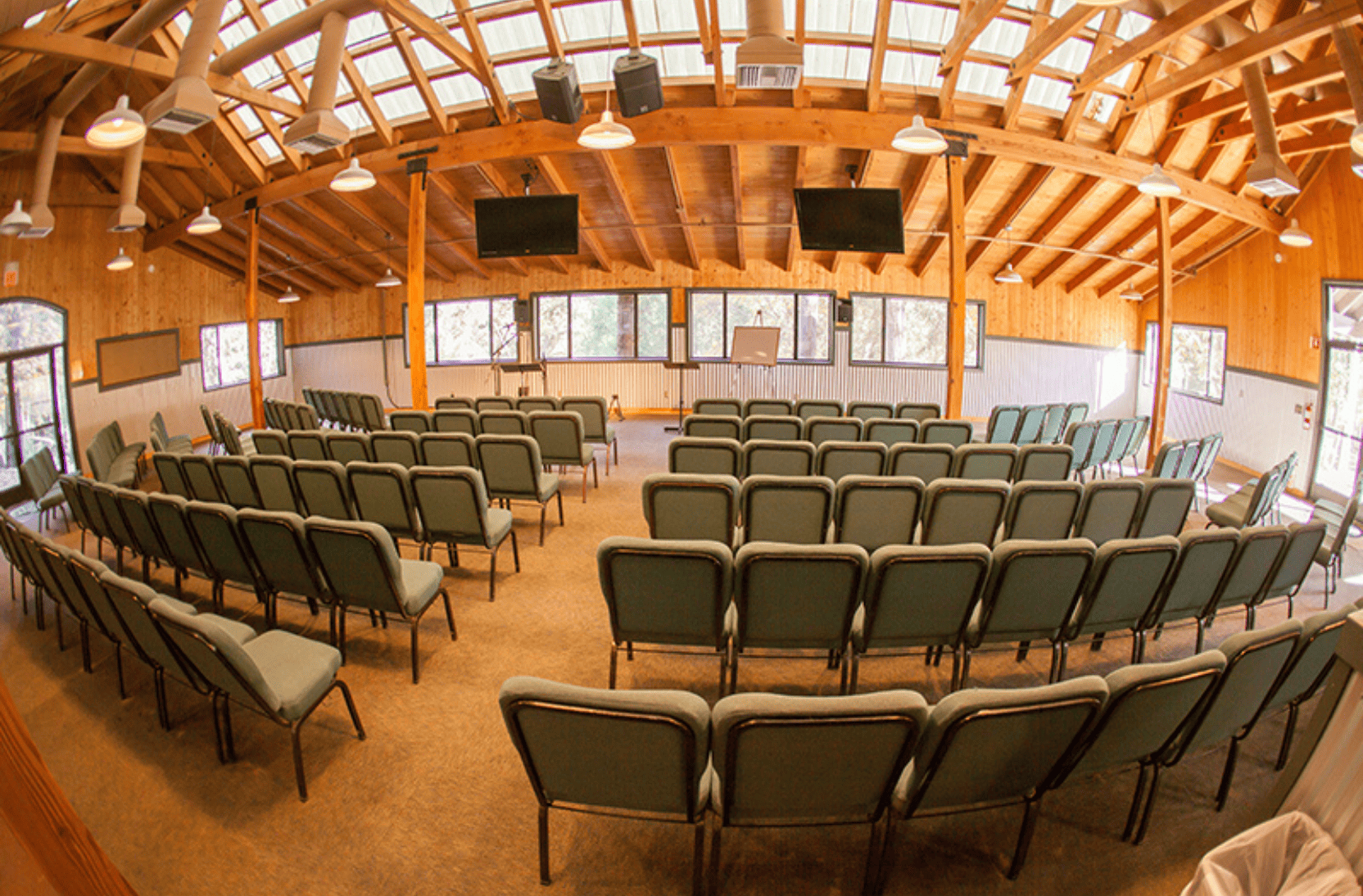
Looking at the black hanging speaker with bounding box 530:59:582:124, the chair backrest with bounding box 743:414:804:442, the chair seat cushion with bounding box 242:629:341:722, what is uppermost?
the black hanging speaker with bounding box 530:59:582:124

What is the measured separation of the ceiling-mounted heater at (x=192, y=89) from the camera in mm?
4547

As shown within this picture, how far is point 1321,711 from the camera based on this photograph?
5.89ft

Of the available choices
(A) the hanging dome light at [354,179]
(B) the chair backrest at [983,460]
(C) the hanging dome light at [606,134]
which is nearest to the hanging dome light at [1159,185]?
(B) the chair backrest at [983,460]

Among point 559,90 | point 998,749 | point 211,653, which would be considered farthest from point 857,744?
point 559,90

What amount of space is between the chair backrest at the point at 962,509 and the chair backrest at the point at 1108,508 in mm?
674

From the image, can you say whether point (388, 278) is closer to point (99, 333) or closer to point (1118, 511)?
point (99, 333)

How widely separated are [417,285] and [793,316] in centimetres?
808

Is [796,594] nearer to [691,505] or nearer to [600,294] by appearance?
[691,505]

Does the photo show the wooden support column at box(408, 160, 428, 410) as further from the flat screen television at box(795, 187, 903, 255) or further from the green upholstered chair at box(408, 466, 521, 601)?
the flat screen television at box(795, 187, 903, 255)

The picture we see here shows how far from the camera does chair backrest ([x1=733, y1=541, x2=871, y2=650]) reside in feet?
9.61

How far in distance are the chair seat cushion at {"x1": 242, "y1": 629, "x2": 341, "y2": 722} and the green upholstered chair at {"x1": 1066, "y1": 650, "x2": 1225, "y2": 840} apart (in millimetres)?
3068

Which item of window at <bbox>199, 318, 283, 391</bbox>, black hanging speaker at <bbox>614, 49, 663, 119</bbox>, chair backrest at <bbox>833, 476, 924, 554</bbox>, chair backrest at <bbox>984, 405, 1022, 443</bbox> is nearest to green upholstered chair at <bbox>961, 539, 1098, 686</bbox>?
chair backrest at <bbox>833, 476, 924, 554</bbox>

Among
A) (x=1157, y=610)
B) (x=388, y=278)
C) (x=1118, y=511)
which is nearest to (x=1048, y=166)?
(x=1118, y=511)

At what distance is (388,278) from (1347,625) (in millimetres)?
14740
